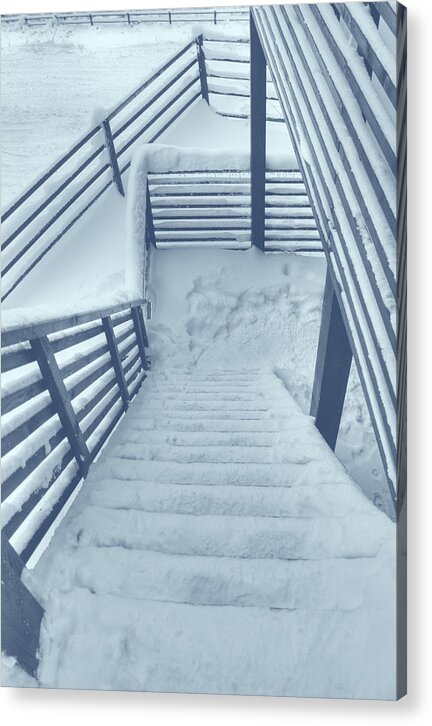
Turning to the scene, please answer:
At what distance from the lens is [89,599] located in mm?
1854

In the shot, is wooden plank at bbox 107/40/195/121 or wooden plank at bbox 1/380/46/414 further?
wooden plank at bbox 107/40/195/121

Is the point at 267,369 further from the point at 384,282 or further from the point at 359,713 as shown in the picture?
the point at 359,713

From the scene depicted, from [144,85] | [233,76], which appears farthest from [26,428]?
[233,76]

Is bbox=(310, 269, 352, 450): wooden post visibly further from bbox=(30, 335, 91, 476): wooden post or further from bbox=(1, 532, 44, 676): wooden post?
bbox=(1, 532, 44, 676): wooden post

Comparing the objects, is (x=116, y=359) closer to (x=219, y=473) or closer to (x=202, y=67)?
(x=219, y=473)

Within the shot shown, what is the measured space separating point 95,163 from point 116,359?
0.64 meters

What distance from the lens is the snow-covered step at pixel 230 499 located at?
1822 mm

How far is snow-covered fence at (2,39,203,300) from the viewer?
2.11m

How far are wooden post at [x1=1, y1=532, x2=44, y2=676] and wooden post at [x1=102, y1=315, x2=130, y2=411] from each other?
603 millimetres

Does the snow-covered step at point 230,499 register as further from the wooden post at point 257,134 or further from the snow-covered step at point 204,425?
the wooden post at point 257,134

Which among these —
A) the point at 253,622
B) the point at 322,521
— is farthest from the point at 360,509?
the point at 253,622

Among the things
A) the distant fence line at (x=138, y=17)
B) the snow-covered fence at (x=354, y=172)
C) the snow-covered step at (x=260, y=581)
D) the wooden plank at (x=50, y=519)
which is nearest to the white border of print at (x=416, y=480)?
the snow-covered fence at (x=354, y=172)

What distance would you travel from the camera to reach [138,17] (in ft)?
6.75

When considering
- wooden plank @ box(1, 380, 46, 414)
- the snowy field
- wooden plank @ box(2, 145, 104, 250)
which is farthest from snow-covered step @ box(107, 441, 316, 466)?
wooden plank @ box(2, 145, 104, 250)
